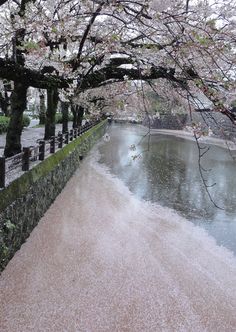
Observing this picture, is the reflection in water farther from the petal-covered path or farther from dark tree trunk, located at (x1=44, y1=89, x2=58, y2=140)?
dark tree trunk, located at (x1=44, y1=89, x2=58, y2=140)

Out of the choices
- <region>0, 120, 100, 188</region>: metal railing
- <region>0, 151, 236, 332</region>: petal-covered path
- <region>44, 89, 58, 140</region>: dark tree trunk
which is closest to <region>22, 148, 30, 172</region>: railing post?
<region>0, 120, 100, 188</region>: metal railing

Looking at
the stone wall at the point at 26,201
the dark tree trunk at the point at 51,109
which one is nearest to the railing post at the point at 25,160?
the stone wall at the point at 26,201

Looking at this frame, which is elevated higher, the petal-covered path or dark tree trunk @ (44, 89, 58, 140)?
dark tree trunk @ (44, 89, 58, 140)

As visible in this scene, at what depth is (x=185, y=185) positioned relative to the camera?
698 inches

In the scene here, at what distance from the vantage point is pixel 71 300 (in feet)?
21.9

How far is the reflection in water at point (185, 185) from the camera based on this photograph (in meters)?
12.3

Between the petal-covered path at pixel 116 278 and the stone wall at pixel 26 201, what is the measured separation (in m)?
0.29

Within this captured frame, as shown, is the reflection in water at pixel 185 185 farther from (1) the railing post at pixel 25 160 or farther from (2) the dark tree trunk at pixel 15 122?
(2) the dark tree trunk at pixel 15 122

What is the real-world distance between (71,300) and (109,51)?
513cm

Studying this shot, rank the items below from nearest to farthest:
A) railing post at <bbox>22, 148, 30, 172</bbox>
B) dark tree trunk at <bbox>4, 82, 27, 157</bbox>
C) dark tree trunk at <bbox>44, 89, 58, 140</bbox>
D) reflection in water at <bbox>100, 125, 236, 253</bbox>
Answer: railing post at <bbox>22, 148, 30, 172</bbox> < reflection in water at <bbox>100, 125, 236, 253</bbox> < dark tree trunk at <bbox>4, 82, 27, 157</bbox> < dark tree trunk at <bbox>44, 89, 58, 140</bbox>

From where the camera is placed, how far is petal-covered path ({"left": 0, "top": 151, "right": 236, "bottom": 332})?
6230mm

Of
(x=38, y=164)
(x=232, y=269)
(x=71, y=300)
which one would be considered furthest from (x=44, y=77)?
(x=232, y=269)

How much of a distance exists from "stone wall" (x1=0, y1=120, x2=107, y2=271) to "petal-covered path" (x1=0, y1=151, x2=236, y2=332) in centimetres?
29

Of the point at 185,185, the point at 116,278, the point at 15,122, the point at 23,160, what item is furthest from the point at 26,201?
the point at 185,185
